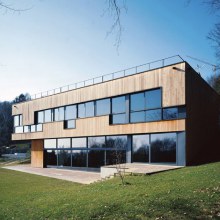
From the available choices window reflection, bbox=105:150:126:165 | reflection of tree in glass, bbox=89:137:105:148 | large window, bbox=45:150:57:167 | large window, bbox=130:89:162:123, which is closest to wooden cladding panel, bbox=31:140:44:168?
large window, bbox=45:150:57:167

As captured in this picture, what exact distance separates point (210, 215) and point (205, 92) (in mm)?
17301

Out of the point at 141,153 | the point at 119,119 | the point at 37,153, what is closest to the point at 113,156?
the point at 119,119

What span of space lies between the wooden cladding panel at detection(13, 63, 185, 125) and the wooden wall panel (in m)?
0.65

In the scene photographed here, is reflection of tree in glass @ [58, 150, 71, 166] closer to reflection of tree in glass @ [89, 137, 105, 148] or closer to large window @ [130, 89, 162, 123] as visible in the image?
reflection of tree in glass @ [89, 137, 105, 148]

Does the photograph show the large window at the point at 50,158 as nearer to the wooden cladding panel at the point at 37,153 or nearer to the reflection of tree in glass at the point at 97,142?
the wooden cladding panel at the point at 37,153

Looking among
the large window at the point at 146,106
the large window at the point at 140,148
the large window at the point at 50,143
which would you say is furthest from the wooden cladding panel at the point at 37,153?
the large window at the point at 146,106

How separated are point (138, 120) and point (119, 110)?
8.01 ft

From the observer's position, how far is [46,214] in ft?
32.9

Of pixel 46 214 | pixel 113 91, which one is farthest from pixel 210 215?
pixel 113 91

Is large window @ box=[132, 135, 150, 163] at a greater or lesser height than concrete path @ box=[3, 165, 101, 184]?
greater

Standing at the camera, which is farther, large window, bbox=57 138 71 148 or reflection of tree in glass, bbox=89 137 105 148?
large window, bbox=57 138 71 148

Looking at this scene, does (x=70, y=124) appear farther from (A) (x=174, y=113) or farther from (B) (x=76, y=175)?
(A) (x=174, y=113)

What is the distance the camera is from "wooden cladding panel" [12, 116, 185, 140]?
21.3 meters

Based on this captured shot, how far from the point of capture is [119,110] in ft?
83.7
